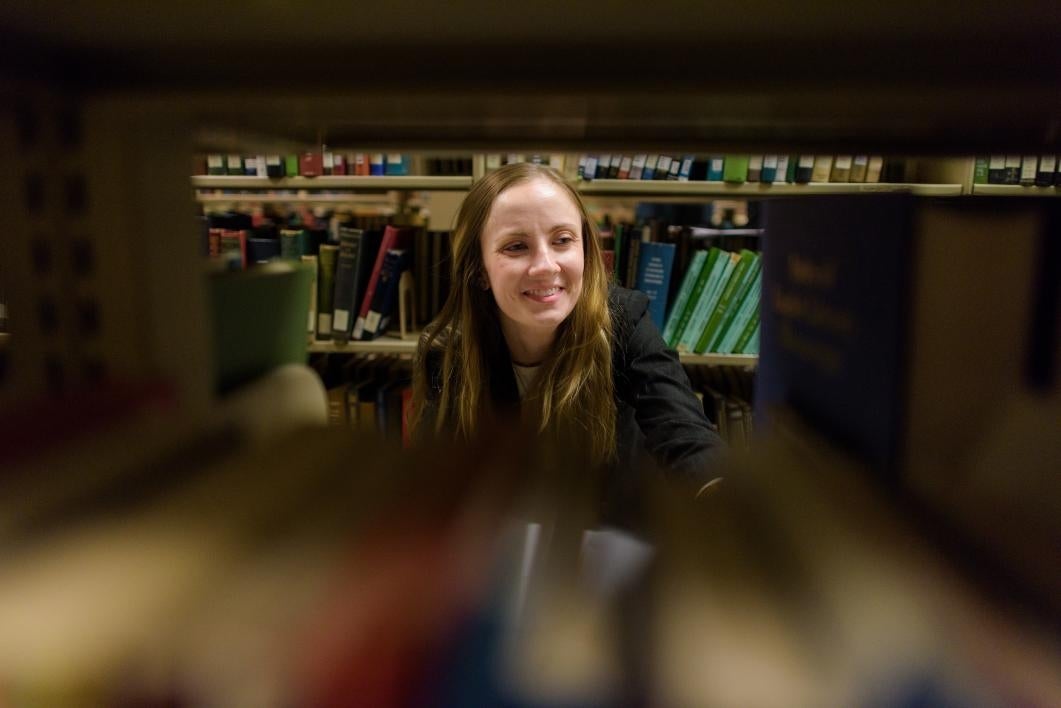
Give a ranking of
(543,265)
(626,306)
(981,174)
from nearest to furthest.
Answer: (543,265), (626,306), (981,174)

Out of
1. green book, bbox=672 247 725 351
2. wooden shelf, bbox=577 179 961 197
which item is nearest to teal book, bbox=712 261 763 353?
green book, bbox=672 247 725 351

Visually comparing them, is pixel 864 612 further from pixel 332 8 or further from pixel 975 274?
pixel 332 8

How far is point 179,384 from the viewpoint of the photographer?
0.37m

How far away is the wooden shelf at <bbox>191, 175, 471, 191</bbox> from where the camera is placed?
2.06 metres

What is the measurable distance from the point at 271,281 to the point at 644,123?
9.9 inches

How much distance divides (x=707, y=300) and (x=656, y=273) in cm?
17

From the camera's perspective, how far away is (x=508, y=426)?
0.46m

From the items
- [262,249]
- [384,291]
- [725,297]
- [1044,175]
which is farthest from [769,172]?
[262,249]

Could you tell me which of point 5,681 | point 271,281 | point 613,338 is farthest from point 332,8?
point 613,338

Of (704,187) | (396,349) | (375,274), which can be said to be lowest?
(396,349)

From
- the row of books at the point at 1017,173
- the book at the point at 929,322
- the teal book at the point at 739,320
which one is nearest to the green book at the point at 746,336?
the teal book at the point at 739,320

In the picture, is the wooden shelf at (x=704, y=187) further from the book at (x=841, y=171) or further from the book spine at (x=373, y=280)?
the book spine at (x=373, y=280)

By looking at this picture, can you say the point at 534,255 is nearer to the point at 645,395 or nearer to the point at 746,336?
the point at 645,395

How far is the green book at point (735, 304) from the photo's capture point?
2008 millimetres
